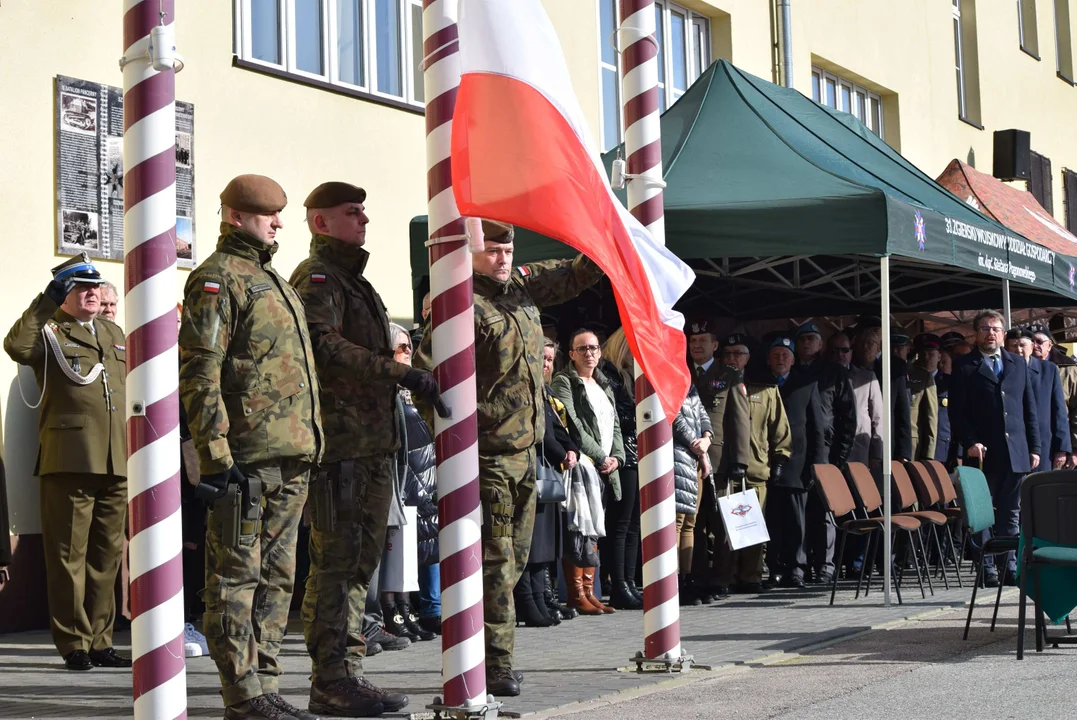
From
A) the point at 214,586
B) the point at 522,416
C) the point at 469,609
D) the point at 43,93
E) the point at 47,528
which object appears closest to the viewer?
the point at 214,586

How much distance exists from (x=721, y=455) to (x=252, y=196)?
6.49 metres

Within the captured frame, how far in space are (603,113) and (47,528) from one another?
30.3 ft

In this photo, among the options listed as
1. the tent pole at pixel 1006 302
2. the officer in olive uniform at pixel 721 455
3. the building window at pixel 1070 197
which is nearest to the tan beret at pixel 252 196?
the officer in olive uniform at pixel 721 455

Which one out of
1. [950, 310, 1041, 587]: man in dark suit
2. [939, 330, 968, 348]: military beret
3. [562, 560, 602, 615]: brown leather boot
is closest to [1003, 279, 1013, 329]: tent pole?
[950, 310, 1041, 587]: man in dark suit

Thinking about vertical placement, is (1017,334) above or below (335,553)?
above

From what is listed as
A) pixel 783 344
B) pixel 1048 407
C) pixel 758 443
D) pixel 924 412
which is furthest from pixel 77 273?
pixel 1048 407

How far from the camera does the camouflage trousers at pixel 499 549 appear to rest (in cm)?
700

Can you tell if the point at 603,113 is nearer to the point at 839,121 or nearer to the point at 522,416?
the point at 839,121

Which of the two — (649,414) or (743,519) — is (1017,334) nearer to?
(743,519)

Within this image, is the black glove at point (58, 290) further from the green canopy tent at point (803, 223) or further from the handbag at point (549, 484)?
the handbag at point (549, 484)

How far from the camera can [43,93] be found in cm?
1048

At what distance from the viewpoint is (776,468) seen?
1267 centimetres

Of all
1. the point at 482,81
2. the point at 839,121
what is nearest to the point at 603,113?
the point at 839,121

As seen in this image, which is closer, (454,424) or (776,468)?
(454,424)
